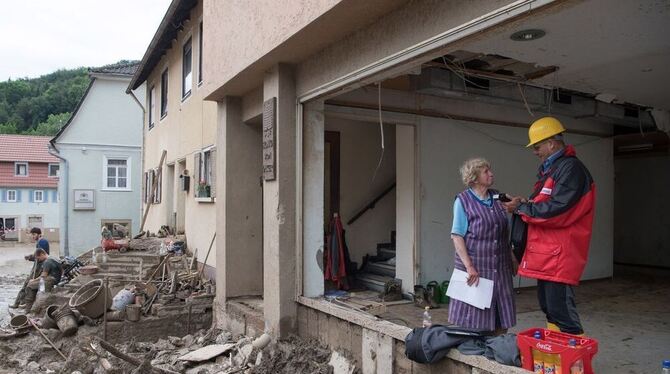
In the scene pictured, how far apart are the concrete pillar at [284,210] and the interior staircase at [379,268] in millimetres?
1903

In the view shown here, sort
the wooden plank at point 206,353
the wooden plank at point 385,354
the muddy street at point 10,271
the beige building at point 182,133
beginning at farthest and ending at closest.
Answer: the muddy street at point 10,271 < the beige building at point 182,133 < the wooden plank at point 206,353 < the wooden plank at point 385,354

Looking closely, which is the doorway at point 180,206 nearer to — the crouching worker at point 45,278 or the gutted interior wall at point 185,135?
the gutted interior wall at point 185,135

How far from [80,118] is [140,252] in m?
12.6

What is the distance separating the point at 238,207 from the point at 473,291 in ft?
14.5

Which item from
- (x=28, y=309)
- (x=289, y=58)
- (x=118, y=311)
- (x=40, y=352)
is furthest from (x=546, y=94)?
(x=28, y=309)

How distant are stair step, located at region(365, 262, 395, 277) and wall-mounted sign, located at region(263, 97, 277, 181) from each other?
2.57m

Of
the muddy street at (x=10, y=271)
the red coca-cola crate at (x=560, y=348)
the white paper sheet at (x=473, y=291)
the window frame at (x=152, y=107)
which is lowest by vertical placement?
the muddy street at (x=10, y=271)

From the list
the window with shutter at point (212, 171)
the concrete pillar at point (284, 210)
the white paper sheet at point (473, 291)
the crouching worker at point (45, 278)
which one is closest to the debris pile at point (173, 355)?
the concrete pillar at point (284, 210)

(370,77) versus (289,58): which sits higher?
(289,58)

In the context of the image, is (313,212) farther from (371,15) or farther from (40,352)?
(40,352)

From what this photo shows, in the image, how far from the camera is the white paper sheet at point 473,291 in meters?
3.92

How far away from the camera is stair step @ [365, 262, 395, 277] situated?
310 inches

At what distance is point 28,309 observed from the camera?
11.8 meters

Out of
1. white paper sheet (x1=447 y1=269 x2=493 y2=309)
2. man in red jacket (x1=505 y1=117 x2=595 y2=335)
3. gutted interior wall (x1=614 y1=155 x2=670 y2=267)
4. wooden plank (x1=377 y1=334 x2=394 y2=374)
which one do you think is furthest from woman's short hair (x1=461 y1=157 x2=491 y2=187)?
gutted interior wall (x1=614 y1=155 x2=670 y2=267)
